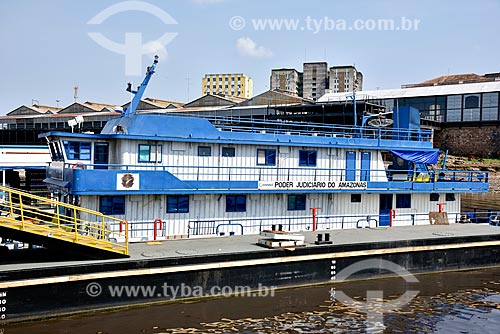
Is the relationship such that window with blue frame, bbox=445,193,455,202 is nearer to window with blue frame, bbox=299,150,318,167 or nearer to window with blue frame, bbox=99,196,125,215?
window with blue frame, bbox=299,150,318,167

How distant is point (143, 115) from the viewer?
1634cm

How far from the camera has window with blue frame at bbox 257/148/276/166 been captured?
18578mm

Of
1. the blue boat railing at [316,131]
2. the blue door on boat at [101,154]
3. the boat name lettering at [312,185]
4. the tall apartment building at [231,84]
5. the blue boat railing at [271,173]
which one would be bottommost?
the boat name lettering at [312,185]

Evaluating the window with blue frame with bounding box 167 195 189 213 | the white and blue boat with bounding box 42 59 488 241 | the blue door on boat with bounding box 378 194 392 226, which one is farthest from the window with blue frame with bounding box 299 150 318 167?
the window with blue frame with bounding box 167 195 189 213

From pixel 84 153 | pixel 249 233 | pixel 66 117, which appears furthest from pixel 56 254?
pixel 66 117

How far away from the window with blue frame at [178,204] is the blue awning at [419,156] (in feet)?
29.8

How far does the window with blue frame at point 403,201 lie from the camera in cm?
2116

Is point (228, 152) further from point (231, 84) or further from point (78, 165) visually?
point (231, 84)

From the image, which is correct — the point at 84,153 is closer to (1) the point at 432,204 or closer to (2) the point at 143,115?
(2) the point at 143,115

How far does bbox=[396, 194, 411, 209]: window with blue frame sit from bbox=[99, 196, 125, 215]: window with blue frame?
11173 millimetres

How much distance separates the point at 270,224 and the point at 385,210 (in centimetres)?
531

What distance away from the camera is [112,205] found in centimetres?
1587

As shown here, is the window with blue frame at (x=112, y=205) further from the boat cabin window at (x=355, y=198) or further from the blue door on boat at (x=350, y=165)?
the boat cabin window at (x=355, y=198)

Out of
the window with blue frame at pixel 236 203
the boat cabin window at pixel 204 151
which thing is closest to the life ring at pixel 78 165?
the boat cabin window at pixel 204 151
